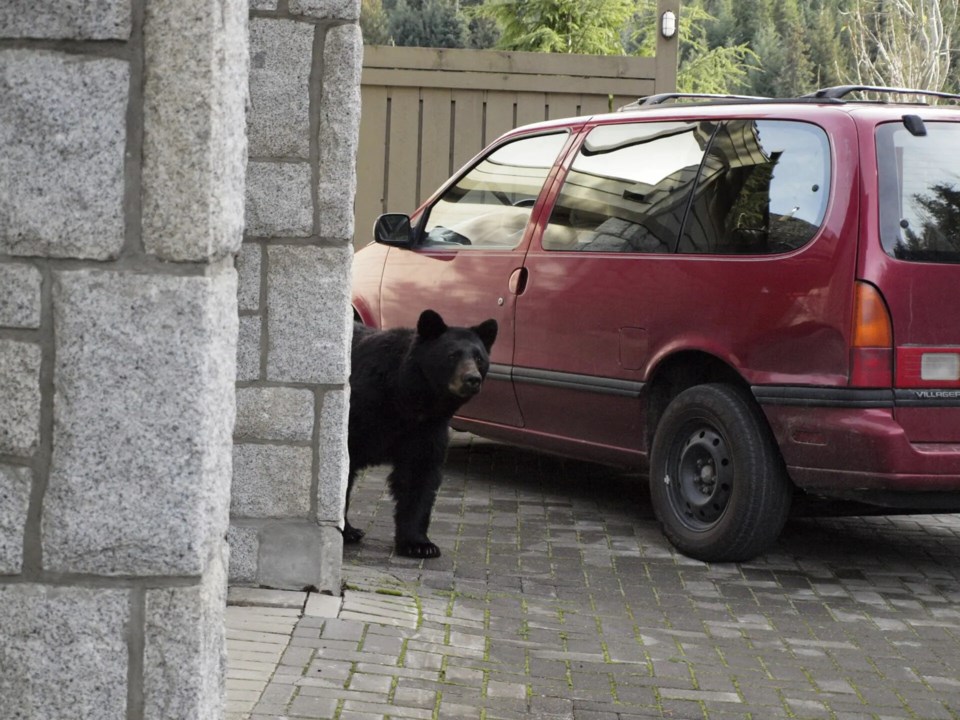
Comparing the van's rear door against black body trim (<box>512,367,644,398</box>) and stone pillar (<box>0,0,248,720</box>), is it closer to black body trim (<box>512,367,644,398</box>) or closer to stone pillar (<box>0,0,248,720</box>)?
black body trim (<box>512,367,644,398</box>)

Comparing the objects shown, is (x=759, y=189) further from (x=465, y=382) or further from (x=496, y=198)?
(x=496, y=198)

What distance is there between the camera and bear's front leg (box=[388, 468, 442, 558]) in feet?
21.1

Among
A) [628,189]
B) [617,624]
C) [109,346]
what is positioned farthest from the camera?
[628,189]

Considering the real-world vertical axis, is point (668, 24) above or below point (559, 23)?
below

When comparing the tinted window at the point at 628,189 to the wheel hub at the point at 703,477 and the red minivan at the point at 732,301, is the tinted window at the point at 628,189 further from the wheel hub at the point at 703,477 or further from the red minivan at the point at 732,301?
the wheel hub at the point at 703,477

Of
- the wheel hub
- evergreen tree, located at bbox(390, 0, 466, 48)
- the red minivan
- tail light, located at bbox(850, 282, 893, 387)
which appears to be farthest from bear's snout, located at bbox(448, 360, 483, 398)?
evergreen tree, located at bbox(390, 0, 466, 48)

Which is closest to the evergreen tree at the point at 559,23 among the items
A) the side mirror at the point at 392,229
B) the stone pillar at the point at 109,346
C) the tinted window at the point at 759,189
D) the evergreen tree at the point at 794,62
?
the side mirror at the point at 392,229

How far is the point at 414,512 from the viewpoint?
21.1 ft

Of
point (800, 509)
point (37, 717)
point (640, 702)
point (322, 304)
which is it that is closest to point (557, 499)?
point (800, 509)

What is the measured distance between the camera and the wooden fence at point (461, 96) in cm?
1087

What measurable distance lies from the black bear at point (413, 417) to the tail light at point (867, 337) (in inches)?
63.8

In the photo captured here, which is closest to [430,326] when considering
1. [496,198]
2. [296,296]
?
[296,296]

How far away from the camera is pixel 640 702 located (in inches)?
179

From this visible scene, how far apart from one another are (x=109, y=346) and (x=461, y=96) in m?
8.56
